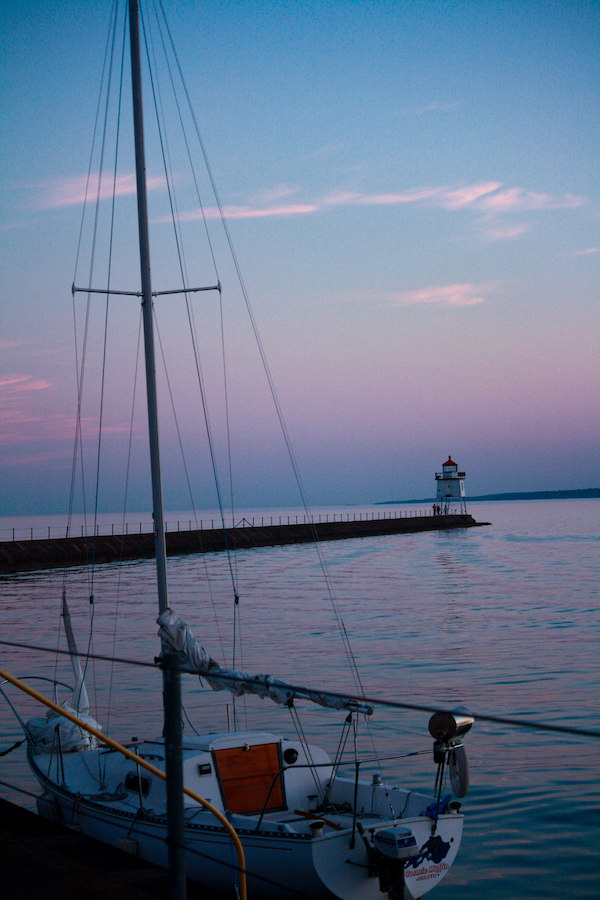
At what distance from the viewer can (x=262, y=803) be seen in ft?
31.6

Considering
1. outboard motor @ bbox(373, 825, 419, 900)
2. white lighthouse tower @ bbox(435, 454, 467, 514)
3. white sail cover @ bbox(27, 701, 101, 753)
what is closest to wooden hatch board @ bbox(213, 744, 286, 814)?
outboard motor @ bbox(373, 825, 419, 900)

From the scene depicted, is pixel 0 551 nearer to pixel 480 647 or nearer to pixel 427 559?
pixel 427 559

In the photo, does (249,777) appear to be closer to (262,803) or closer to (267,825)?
(262,803)

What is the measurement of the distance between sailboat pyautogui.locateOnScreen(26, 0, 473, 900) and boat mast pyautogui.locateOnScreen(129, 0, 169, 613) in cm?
5

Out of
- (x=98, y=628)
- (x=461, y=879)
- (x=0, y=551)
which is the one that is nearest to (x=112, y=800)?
(x=461, y=879)

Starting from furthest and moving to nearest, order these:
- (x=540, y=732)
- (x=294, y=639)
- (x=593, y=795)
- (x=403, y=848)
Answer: (x=294, y=639)
(x=540, y=732)
(x=593, y=795)
(x=403, y=848)

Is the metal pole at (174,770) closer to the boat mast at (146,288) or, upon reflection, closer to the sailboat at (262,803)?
the sailboat at (262,803)

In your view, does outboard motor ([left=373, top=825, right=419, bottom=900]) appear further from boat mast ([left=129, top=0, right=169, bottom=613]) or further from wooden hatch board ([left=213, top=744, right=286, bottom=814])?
boat mast ([left=129, top=0, right=169, bottom=613])

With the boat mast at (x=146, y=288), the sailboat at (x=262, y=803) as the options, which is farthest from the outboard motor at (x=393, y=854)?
the boat mast at (x=146, y=288)

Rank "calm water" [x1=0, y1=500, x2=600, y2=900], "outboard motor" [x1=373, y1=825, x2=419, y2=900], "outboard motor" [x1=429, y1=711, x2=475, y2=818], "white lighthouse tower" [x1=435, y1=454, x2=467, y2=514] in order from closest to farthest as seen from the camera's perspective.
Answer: "outboard motor" [x1=373, y1=825, x2=419, y2=900] → "outboard motor" [x1=429, y1=711, x2=475, y2=818] → "calm water" [x1=0, y1=500, x2=600, y2=900] → "white lighthouse tower" [x1=435, y1=454, x2=467, y2=514]

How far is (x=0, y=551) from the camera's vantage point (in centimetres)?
6284

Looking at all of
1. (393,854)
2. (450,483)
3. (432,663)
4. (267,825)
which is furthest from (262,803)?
(450,483)

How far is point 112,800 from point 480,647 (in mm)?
20192

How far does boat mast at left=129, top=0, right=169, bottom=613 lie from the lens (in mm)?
12344
